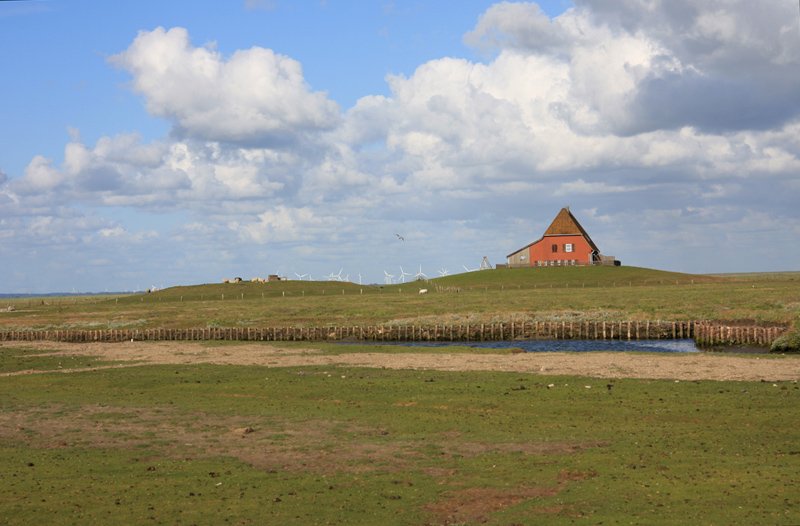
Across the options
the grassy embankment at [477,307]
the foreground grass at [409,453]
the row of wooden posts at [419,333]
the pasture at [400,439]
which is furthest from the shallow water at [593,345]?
the foreground grass at [409,453]

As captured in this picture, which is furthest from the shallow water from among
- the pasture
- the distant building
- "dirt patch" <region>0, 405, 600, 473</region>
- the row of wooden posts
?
the distant building

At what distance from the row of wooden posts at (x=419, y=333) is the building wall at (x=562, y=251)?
90.7 meters

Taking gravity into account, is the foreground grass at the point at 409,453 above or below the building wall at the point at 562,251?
below

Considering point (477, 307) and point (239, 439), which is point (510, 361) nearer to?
point (239, 439)

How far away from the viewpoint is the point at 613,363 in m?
41.1

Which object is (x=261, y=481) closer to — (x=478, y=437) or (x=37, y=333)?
(x=478, y=437)

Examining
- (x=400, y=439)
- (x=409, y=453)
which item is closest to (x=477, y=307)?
(x=400, y=439)

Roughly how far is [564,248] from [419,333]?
3735 inches

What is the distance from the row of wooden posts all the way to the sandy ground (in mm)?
13976

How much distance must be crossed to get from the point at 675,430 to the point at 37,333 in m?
72.1

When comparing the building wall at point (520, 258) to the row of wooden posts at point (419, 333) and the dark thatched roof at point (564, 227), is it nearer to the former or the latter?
the dark thatched roof at point (564, 227)

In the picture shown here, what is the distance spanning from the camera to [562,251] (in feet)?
534

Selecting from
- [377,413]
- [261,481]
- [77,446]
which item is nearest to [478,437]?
[377,413]

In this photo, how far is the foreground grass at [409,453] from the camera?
57.1ft
